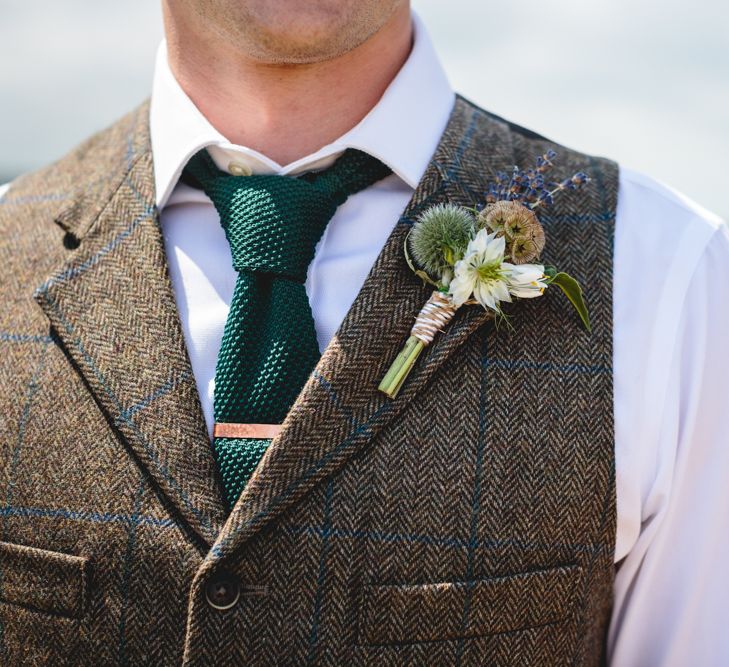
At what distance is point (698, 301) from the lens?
1631 mm

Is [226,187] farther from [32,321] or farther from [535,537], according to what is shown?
[535,537]

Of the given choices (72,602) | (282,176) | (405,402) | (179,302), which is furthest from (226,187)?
(72,602)

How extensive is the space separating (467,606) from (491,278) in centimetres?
53

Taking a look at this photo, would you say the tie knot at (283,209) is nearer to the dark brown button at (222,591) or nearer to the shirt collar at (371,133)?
the shirt collar at (371,133)

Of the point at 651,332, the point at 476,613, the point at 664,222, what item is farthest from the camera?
the point at 664,222

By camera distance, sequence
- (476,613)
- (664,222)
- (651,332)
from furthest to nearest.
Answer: (664,222) < (651,332) < (476,613)

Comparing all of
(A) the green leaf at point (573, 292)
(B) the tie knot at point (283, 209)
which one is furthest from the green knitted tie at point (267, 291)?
(A) the green leaf at point (573, 292)

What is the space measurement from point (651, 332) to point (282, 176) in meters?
0.71

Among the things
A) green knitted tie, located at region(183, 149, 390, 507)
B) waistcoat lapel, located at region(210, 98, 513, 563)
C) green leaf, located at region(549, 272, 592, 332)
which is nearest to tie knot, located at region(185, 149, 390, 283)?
green knitted tie, located at region(183, 149, 390, 507)

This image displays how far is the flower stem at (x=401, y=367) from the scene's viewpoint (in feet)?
4.98

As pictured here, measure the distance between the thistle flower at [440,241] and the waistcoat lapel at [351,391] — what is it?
36 millimetres

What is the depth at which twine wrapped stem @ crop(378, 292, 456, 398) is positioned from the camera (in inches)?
59.9

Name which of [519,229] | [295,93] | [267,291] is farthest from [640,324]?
[295,93]

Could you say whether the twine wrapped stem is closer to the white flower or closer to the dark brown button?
the white flower
